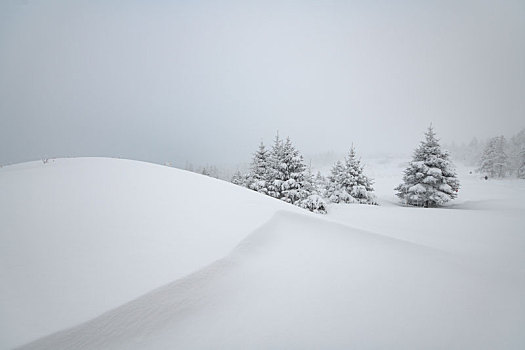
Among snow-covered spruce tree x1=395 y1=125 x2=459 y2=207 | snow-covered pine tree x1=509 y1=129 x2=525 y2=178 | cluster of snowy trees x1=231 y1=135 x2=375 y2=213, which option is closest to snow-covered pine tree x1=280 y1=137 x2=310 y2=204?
cluster of snowy trees x1=231 y1=135 x2=375 y2=213

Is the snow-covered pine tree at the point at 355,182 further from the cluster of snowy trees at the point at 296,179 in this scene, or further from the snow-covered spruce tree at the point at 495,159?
the snow-covered spruce tree at the point at 495,159

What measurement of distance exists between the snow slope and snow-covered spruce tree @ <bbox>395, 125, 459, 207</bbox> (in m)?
11.8

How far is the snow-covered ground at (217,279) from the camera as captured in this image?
1.36 metres

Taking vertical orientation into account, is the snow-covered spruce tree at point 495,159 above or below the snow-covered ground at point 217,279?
above

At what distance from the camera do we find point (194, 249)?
196 centimetres

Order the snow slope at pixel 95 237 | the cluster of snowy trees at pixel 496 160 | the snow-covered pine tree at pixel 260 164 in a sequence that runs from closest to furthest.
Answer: the snow slope at pixel 95 237
the snow-covered pine tree at pixel 260 164
the cluster of snowy trees at pixel 496 160

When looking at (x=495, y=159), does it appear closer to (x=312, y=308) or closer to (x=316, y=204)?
(x=316, y=204)

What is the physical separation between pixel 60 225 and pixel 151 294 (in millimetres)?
1226

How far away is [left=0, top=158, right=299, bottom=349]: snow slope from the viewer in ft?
4.30

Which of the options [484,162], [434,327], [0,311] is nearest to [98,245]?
[0,311]

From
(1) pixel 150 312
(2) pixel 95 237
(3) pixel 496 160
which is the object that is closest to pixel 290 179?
(2) pixel 95 237

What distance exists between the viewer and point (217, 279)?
1819 millimetres

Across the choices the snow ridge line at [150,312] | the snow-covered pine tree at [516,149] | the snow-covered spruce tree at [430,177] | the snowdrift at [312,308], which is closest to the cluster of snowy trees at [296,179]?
the snow-covered spruce tree at [430,177]

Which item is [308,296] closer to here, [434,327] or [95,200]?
[434,327]
